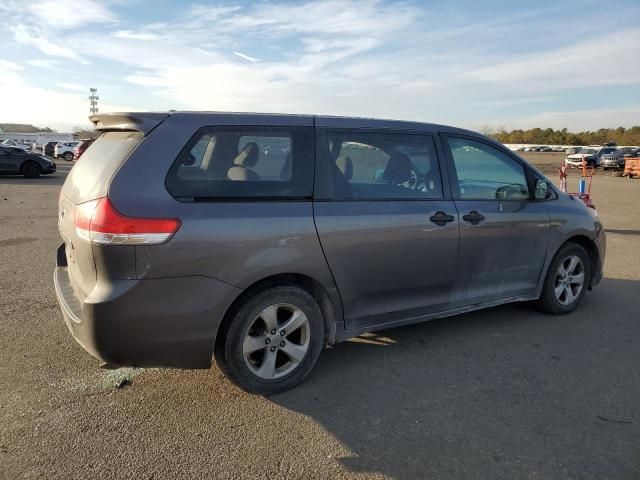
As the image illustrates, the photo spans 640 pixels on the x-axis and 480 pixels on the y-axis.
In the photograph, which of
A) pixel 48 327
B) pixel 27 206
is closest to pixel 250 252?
pixel 48 327

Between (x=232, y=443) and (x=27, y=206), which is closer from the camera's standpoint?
(x=232, y=443)

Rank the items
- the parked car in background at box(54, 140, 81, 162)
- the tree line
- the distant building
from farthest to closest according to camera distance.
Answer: the tree line
the distant building
the parked car in background at box(54, 140, 81, 162)

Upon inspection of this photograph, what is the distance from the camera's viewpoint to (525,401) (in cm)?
328

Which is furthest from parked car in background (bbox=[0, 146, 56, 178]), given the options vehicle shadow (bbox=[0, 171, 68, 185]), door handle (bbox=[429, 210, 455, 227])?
door handle (bbox=[429, 210, 455, 227])

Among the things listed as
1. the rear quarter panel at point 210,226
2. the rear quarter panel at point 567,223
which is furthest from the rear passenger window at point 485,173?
the rear quarter panel at point 210,226

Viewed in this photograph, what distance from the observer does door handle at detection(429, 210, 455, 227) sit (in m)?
3.85

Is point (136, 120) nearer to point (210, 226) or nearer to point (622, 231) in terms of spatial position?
point (210, 226)

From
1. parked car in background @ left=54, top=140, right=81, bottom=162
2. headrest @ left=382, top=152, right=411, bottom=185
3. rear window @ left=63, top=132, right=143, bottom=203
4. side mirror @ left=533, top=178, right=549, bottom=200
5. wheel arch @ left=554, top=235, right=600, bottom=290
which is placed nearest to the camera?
rear window @ left=63, top=132, right=143, bottom=203

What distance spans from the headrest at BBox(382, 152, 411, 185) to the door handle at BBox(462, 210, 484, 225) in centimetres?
58

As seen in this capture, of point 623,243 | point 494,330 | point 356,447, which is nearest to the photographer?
point 356,447

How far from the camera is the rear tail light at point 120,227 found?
2.76 m

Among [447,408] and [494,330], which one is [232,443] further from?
[494,330]

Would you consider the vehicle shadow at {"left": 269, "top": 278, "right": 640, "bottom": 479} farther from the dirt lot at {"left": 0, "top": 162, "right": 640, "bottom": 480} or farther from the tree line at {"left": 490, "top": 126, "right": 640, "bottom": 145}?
the tree line at {"left": 490, "top": 126, "right": 640, "bottom": 145}

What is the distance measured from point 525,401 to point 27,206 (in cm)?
1284
